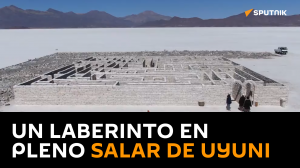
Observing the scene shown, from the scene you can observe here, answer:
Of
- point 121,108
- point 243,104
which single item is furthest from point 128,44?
point 243,104

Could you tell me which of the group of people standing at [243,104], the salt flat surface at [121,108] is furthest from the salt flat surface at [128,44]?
the group of people standing at [243,104]

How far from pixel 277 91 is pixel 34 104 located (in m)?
12.2

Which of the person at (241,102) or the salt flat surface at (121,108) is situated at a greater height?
the person at (241,102)

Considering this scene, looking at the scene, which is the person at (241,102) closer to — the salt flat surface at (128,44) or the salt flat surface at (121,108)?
the salt flat surface at (121,108)

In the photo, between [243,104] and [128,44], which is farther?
[128,44]

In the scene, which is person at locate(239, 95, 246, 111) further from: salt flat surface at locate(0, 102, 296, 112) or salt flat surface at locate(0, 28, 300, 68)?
salt flat surface at locate(0, 28, 300, 68)

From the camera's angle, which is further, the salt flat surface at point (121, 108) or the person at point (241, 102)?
the salt flat surface at point (121, 108)

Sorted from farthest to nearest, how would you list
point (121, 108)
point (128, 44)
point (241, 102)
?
point (128, 44) < point (121, 108) < point (241, 102)

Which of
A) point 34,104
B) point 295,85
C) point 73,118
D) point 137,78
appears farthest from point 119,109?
point 295,85

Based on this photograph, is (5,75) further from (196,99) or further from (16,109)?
(196,99)

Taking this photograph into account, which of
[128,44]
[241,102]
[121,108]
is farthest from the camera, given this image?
[128,44]

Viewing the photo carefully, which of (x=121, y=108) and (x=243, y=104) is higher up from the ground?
(x=243, y=104)

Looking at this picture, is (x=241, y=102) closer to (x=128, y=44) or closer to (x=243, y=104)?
(x=243, y=104)

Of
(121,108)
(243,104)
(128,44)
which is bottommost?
(121,108)
